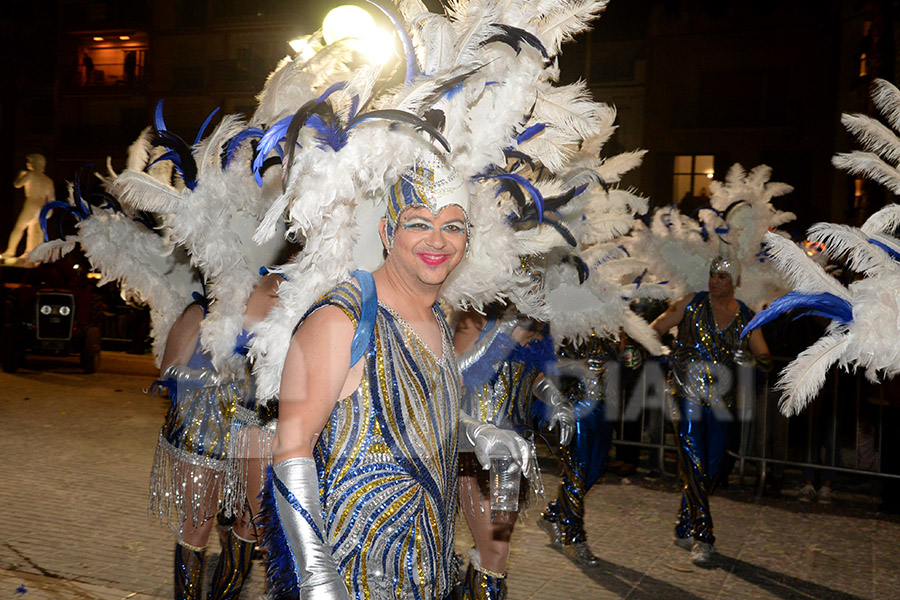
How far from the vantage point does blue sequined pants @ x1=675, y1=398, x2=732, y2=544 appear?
18.1 feet

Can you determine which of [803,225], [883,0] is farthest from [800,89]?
[883,0]

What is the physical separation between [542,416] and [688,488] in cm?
143

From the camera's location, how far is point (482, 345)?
161 inches

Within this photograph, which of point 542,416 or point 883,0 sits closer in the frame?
point 542,416

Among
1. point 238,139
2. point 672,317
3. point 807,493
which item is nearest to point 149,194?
point 238,139

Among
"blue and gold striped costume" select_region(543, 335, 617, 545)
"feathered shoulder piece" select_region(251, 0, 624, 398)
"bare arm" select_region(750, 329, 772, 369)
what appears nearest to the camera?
"feathered shoulder piece" select_region(251, 0, 624, 398)

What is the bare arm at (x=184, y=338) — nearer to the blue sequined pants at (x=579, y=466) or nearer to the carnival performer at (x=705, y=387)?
the blue sequined pants at (x=579, y=466)

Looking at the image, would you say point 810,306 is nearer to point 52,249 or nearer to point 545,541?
point 545,541

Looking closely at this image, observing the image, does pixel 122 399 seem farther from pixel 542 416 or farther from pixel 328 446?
pixel 328 446

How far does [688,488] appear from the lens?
5586mm

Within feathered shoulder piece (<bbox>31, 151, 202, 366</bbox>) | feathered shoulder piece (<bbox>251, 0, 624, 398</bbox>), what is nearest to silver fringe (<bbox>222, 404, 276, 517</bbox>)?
feathered shoulder piece (<bbox>31, 151, 202, 366</bbox>)

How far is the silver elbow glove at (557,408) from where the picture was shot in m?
4.05

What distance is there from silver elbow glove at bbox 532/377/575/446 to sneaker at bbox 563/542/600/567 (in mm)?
1404

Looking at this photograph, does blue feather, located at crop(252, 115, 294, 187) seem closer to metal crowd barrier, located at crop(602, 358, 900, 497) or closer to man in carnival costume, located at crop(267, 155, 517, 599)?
man in carnival costume, located at crop(267, 155, 517, 599)
